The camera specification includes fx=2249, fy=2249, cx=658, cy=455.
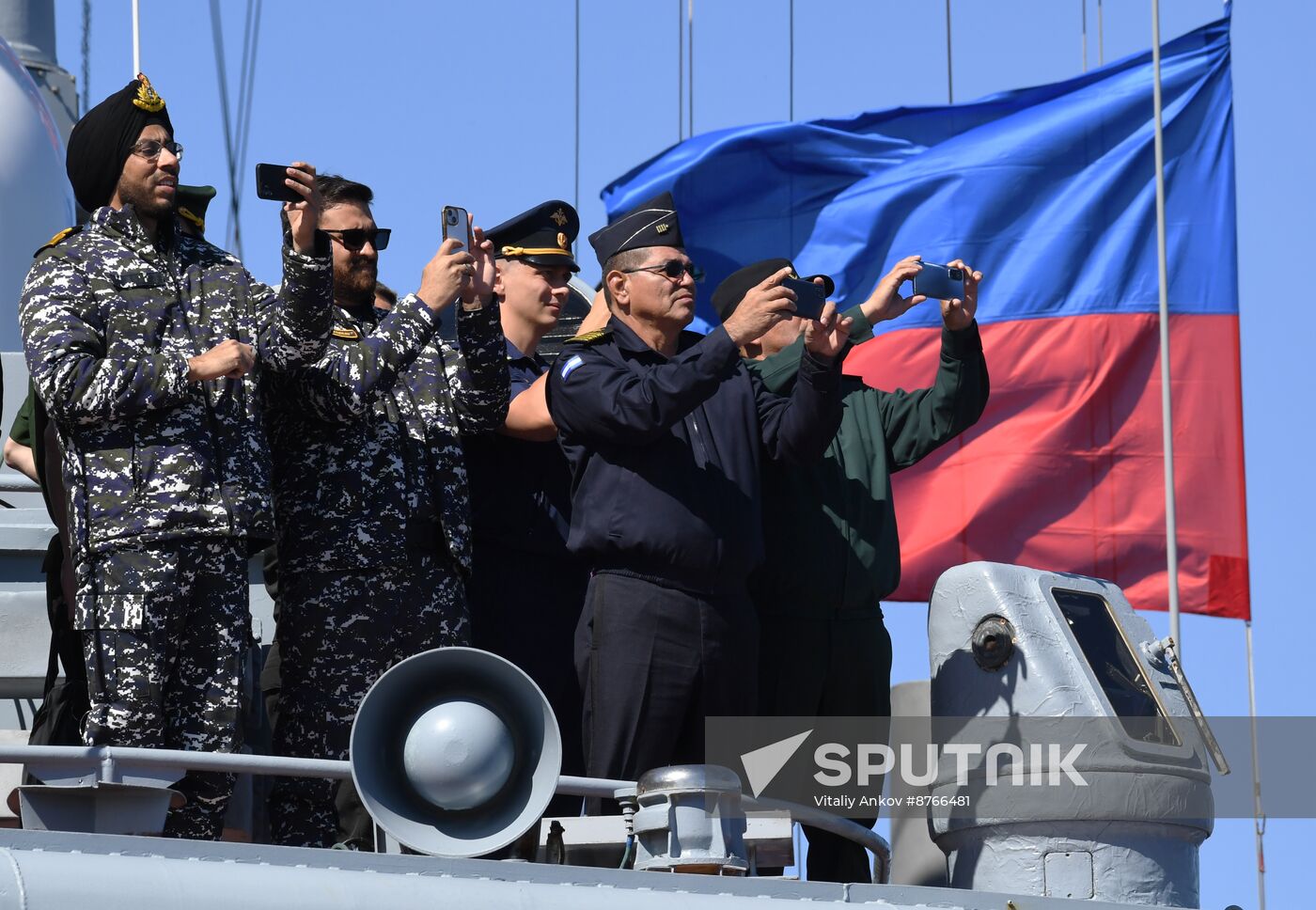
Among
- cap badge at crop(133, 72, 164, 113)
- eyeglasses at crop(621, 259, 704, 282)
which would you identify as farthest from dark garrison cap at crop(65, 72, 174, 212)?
eyeglasses at crop(621, 259, 704, 282)

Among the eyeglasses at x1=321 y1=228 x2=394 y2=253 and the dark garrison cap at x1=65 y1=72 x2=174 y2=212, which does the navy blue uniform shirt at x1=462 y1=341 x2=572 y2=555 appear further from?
the dark garrison cap at x1=65 y1=72 x2=174 y2=212

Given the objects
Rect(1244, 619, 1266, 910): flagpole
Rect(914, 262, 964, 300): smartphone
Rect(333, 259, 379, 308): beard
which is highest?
Rect(914, 262, 964, 300): smartphone

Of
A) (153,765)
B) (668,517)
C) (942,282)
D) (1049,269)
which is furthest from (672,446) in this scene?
(1049,269)

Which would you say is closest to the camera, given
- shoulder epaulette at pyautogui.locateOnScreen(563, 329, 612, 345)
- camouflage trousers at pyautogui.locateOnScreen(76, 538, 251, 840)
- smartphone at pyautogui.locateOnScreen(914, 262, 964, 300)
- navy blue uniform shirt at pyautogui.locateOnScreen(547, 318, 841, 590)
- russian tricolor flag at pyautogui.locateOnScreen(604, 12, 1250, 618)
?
camouflage trousers at pyautogui.locateOnScreen(76, 538, 251, 840)

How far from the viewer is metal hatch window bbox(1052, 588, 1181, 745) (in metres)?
4.99

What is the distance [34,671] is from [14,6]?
4.72m

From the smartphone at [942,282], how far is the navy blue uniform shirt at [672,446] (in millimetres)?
491

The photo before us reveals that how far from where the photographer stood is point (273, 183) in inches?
199

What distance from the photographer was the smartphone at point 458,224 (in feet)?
17.6

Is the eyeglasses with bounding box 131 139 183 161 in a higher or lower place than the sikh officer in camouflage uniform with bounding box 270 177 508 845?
higher

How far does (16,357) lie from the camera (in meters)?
7.90

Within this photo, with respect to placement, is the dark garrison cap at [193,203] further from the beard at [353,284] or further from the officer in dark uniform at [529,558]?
the officer in dark uniform at [529,558]

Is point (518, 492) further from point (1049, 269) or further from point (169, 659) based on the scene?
point (1049, 269)

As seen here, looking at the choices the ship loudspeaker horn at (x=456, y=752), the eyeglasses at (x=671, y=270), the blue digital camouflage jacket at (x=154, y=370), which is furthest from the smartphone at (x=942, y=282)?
the ship loudspeaker horn at (x=456, y=752)
